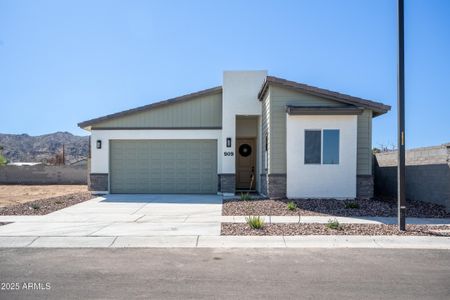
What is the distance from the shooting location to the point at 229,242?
8.16m

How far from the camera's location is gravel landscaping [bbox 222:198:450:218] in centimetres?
1159

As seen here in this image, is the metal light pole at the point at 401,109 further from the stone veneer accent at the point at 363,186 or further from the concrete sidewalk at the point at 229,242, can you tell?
the stone veneer accent at the point at 363,186

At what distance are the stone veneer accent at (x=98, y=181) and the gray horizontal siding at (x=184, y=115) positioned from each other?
7.32 ft

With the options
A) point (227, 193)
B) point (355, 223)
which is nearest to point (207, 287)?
point (355, 223)

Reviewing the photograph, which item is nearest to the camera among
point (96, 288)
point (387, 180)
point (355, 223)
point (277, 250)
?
point (96, 288)

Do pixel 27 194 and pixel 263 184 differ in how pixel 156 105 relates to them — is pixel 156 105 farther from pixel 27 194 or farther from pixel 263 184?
pixel 27 194

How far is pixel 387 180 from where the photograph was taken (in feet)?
55.8

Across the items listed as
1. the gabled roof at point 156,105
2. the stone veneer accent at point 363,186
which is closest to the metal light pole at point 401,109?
the stone veneer accent at point 363,186

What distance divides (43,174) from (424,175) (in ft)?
82.0

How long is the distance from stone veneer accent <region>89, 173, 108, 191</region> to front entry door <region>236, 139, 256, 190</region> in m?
6.84

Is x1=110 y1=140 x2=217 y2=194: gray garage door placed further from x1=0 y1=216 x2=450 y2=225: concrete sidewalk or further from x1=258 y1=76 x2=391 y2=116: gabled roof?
x1=0 y1=216 x2=450 y2=225: concrete sidewalk

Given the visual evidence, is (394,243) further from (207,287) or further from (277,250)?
(207,287)

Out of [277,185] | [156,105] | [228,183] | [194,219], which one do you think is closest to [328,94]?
[277,185]

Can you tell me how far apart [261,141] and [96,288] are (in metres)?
12.8
